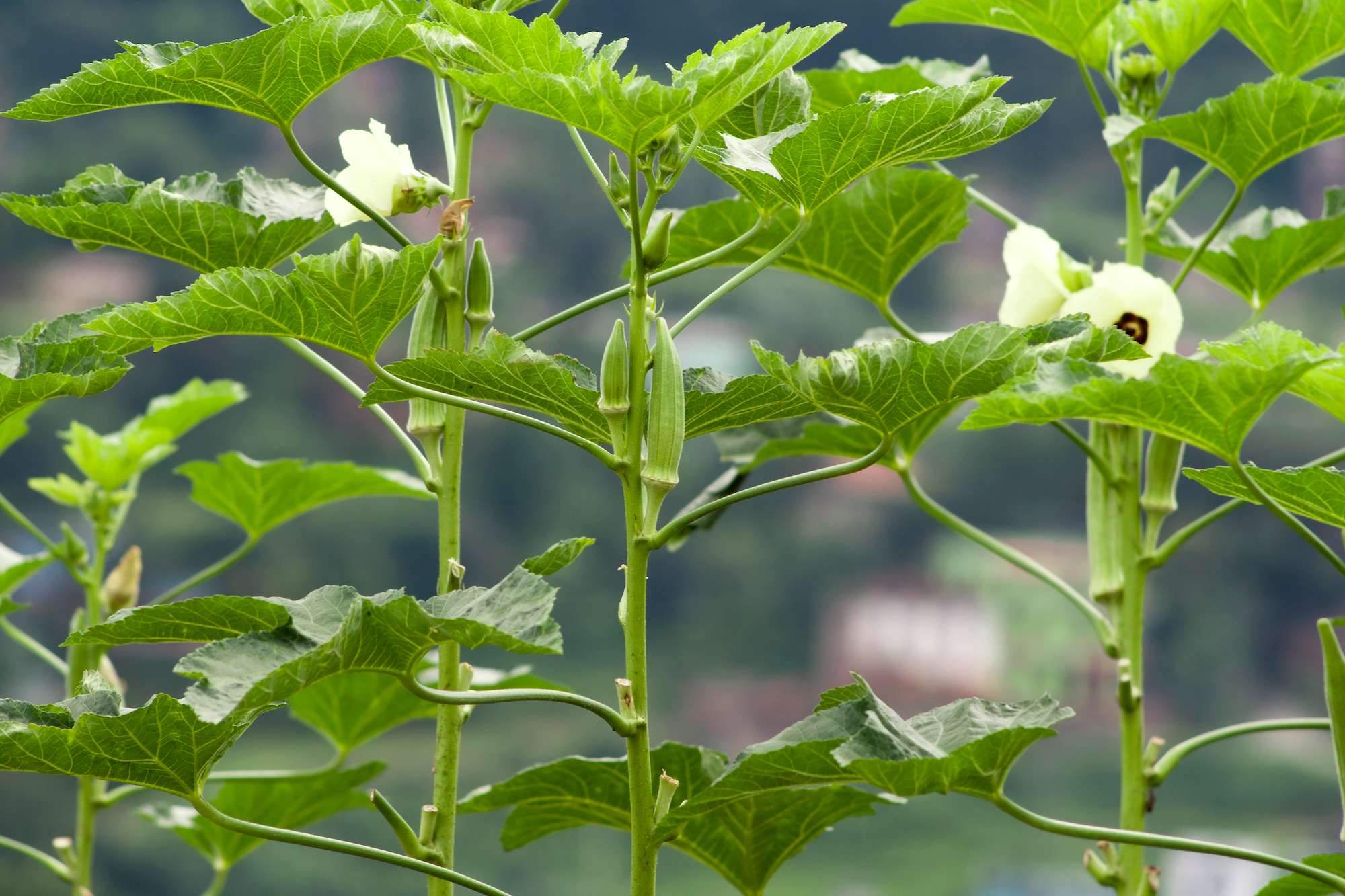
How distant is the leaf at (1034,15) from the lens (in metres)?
0.66

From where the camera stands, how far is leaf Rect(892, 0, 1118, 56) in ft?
2.15

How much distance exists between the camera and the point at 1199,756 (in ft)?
21.0

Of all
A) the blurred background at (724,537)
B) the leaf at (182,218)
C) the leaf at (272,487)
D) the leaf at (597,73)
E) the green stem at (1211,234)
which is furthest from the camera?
the blurred background at (724,537)

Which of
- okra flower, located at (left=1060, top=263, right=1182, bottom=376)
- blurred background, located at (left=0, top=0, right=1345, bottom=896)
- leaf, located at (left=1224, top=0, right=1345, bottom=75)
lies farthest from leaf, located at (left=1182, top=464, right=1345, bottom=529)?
blurred background, located at (left=0, top=0, right=1345, bottom=896)

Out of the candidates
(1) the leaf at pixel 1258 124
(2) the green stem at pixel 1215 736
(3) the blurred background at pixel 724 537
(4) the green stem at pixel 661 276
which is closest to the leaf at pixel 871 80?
(1) the leaf at pixel 1258 124

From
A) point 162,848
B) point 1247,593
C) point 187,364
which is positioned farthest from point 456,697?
point 1247,593

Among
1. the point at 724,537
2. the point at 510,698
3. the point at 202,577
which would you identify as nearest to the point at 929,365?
the point at 510,698

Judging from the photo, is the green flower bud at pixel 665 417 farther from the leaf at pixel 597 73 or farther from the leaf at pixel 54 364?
the leaf at pixel 54 364

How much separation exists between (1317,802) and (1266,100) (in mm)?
6043

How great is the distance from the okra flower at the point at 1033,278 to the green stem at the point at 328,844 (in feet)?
1.27

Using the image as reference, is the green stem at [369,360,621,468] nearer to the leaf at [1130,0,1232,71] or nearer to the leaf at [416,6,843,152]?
the leaf at [416,6,843,152]

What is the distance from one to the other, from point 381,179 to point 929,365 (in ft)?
0.79

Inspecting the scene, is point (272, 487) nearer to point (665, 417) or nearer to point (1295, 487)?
point (665, 417)

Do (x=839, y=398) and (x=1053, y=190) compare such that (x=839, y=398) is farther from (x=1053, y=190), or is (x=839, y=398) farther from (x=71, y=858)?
(x=1053, y=190)
